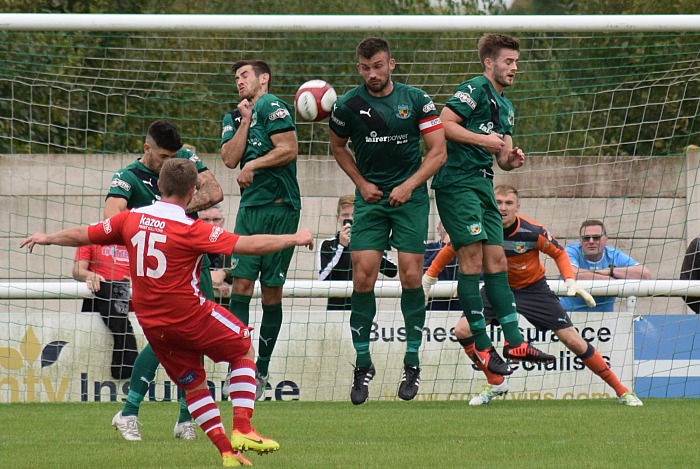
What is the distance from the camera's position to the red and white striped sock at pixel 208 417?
6734 mm

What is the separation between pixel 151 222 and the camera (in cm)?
664

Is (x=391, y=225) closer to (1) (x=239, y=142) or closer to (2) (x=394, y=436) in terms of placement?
(1) (x=239, y=142)

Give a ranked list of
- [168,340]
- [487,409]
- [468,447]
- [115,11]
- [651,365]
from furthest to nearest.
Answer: [115,11], [651,365], [487,409], [468,447], [168,340]

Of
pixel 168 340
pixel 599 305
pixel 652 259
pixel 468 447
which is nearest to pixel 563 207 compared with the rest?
pixel 652 259

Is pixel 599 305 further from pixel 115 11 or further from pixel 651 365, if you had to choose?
pixel 115 11

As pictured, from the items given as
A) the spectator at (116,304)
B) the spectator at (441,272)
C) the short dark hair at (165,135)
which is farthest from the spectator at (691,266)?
the short dark hair at (165,135)

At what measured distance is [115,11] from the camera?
20.1 meters

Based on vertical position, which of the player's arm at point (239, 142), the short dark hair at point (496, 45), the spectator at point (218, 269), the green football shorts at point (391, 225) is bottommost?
the spectator at point (218, 269)

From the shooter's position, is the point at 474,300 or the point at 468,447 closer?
the point at 468,447

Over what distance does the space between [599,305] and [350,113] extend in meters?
4.63

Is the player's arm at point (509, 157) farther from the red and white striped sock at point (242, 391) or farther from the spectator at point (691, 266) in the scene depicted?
the spectator at point (691, 266)

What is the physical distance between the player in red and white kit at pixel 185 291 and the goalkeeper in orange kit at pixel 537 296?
4224 millimetres

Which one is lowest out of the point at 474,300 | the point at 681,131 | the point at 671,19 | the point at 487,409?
the point at 487,409

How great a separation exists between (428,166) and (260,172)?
59.6 inches
